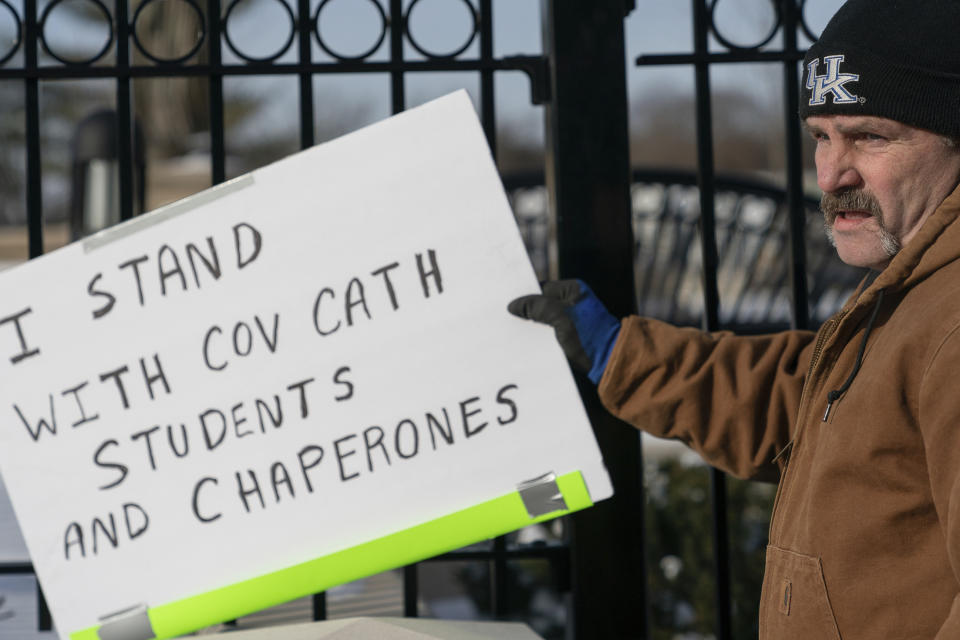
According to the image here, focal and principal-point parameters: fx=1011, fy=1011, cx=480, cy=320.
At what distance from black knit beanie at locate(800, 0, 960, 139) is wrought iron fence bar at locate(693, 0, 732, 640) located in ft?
2.33

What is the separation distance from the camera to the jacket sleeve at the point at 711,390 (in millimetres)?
1826

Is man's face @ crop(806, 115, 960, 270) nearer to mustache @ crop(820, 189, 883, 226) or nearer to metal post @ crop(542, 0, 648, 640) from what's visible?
mustache @ crop(820, 189, 883, 226)

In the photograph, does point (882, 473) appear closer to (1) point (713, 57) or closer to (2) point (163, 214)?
(1) point (713, 57)

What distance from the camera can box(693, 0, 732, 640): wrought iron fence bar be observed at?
2.21 meters

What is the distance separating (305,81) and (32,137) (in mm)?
592

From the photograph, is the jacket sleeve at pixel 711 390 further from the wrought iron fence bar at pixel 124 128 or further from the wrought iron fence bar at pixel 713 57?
the wrought iron fence bar at pixel 124 128

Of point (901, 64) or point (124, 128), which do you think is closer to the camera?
point (901, 64)

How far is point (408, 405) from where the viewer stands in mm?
1820


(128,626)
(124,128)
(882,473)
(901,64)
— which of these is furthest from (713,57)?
(128,626)

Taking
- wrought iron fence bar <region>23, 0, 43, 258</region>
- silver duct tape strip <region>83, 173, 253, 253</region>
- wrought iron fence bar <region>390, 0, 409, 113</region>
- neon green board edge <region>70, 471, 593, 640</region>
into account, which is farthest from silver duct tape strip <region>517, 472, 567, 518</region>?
wrought iron fence bar <region>23, 0, 43, 258</region>

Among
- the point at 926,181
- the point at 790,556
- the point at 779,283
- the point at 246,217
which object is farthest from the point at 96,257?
the point at 779,283

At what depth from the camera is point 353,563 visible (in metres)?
1.80

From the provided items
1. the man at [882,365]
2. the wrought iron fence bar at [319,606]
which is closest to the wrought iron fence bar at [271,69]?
the man at [882,365]

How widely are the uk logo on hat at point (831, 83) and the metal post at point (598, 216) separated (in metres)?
0.61
